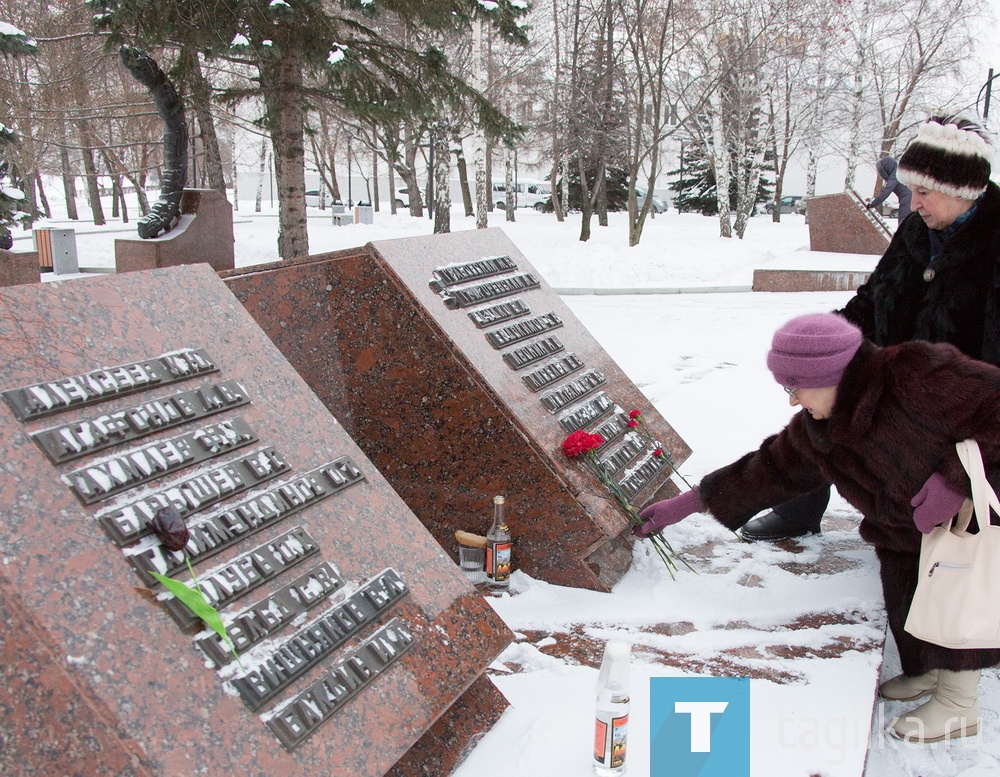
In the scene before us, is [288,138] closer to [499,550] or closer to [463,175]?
A: [499,550]

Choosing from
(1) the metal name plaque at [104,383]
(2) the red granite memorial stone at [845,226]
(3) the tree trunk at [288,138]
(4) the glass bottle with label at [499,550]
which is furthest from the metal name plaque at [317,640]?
(2) the red granite memorial stone at [845,226]

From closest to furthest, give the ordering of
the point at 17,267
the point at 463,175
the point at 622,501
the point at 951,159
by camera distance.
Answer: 1. the point at 951,159
2. the point at 622,501
3. the point at 17,267
4. the point at 463,175

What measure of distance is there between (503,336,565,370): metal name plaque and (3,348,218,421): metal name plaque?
1536mm

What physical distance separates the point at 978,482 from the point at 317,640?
5.73 ft

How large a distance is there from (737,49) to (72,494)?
75.6 feet

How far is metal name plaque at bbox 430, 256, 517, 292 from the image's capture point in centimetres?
372

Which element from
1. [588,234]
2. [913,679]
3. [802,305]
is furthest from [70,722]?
[588,234]

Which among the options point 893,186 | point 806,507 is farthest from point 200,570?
point 893,186

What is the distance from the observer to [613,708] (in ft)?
7.11

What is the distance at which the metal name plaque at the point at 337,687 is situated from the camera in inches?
72.4

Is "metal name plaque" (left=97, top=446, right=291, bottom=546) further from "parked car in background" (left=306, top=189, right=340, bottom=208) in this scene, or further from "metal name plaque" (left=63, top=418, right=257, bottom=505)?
"parked car in background" (left=306, top=189, right=340, bottom=208)

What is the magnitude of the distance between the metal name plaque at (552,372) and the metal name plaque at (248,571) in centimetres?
163

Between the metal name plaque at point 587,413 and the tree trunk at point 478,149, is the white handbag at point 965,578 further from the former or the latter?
the tree trunk at point 478,149

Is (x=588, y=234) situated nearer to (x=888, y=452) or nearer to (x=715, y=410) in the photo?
(x=715, y=410)
